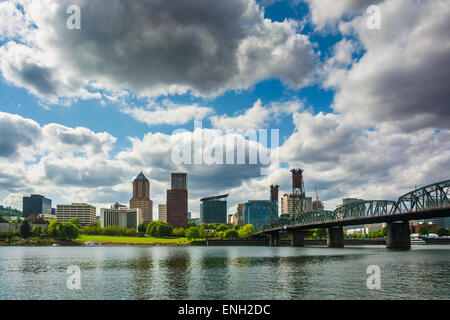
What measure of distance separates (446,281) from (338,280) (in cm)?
1452

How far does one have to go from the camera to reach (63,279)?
59500 millimetres

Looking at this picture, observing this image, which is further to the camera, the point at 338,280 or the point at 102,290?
the point at 338,280

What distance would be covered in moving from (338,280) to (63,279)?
4120 cm
